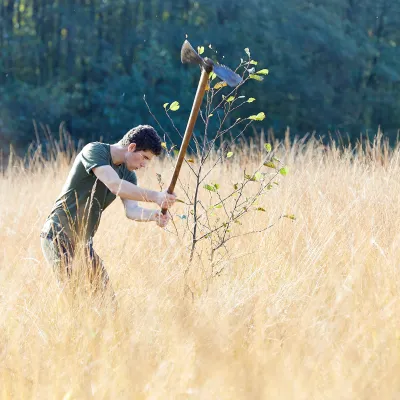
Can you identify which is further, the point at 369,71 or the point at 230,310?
the point at 369,71

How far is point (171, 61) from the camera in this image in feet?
47.0

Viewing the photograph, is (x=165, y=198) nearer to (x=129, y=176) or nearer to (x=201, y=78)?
(x=129, y=176)

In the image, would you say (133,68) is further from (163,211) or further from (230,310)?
(230,310)

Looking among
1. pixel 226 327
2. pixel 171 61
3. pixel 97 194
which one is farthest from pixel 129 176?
pixel 171 61

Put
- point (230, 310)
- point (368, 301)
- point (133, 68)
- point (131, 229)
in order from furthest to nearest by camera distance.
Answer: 1. point (133, 68)
2. point (131, 229)
3. point (368, 301)
4. point (230, 310)

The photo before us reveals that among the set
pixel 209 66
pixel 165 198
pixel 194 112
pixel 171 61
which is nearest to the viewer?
pixel 194 112

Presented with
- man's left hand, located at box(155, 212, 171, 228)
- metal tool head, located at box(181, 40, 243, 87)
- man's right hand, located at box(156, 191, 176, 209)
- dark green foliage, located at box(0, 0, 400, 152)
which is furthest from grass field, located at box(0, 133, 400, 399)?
dark green foliage, located at box(0, 0, 400, 152)

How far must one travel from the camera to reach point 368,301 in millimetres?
3057

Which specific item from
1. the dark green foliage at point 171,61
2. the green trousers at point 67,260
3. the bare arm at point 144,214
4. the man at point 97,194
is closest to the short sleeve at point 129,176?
the man at point 97,194

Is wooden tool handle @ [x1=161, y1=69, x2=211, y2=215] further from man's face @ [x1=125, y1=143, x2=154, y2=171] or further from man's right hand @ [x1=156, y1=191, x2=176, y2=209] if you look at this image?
man's face @ [x1=125, y1=143, x2=154, y2=171]

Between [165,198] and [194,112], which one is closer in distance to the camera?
[194,112]

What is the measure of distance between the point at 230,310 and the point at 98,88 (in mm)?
12303

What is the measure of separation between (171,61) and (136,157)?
35.8ft

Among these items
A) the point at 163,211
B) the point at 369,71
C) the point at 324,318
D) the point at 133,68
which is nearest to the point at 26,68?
the point at 133,68
